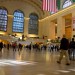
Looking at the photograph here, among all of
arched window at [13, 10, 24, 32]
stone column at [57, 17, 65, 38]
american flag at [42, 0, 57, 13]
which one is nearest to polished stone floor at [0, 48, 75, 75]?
american flag at [42, 0, 57, 13]

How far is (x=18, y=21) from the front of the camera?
4666cm

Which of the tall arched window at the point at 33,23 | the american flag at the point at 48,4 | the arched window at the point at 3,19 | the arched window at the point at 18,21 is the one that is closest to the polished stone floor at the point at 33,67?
the american flag at the point at 48,4

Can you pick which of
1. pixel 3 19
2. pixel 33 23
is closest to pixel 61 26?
pixel 33 23

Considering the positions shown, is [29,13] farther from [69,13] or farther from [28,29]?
[69,13]

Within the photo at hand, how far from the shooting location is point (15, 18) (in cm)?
4647

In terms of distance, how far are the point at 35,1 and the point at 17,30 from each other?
895 cm

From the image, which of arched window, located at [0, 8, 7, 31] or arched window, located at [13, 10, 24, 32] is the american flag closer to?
arched window, located at [0, 8, 7, 31]

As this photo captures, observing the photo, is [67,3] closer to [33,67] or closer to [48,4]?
[48,4]

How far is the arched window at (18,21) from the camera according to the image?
46.2m

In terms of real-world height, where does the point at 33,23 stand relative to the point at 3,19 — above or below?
below

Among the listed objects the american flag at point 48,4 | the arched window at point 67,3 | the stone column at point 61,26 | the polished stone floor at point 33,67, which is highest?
the arched window at point 67,3

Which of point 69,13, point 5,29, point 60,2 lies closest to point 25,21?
point 5,29

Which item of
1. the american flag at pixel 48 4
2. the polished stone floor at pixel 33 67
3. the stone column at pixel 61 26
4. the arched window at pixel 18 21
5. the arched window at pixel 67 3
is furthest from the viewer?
the arched window at pixel 18 21

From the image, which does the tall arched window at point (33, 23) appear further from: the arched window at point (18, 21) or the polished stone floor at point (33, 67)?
the polished stone floor at point (33, 67)
